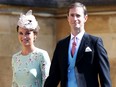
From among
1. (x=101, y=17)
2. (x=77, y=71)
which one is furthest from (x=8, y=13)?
(x=77, y=71)

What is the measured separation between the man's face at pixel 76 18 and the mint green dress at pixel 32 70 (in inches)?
14.2

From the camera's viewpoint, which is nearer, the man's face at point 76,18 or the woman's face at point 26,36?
the man's face at point 76,18

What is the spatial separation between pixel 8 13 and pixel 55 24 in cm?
62

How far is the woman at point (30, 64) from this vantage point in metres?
3.09

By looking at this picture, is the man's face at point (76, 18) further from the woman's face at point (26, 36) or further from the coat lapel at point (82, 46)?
the woman's face at point (26, 36)

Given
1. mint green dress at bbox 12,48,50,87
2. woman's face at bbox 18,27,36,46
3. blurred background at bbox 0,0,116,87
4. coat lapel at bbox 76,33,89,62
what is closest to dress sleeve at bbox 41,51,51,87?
mint green dress at bbox 12,48,50,87

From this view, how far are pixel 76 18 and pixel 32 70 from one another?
518 millimetres

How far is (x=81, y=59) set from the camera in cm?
288

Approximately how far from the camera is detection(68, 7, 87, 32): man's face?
2875 millimetres

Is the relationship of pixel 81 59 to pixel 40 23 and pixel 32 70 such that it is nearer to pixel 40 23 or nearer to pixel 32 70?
pixel 32 70

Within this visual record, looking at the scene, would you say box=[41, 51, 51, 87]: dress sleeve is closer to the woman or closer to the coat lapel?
the woman

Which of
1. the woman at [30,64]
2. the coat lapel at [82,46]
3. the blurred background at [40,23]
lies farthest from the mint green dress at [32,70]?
the blurred background at [40,23]

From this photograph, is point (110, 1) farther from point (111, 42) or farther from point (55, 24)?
point (55, 24)

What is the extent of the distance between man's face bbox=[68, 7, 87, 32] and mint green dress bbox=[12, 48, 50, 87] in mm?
361
